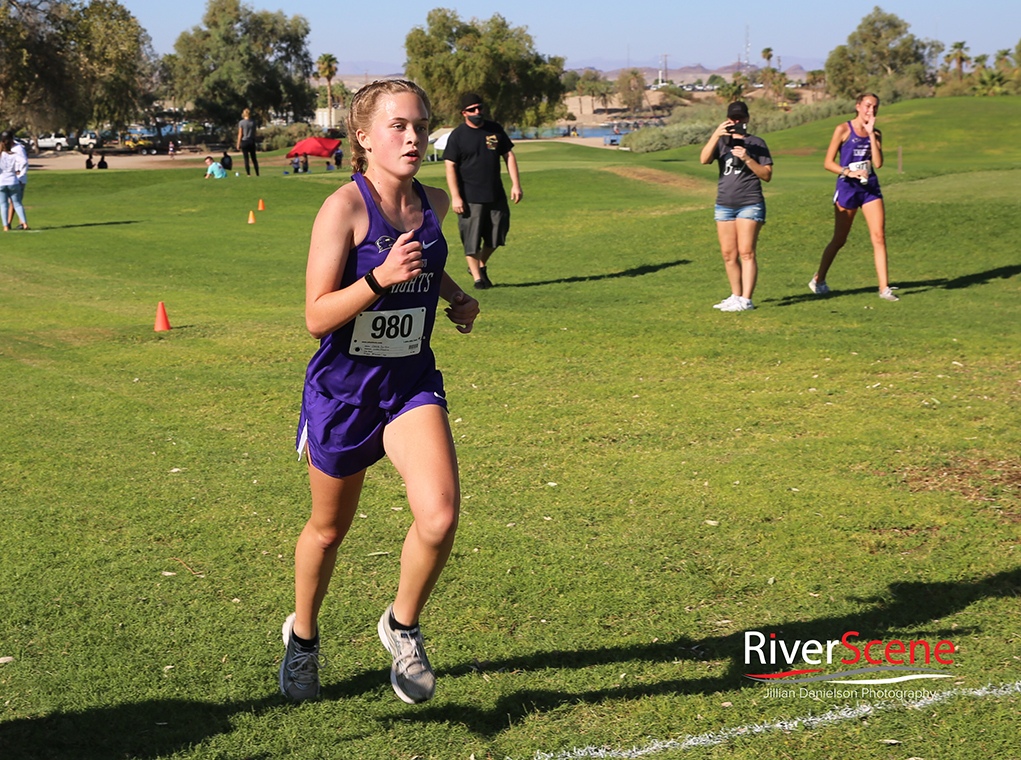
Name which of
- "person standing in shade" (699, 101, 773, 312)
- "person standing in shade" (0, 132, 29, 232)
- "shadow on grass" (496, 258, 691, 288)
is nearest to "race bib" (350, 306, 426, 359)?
"person standing in shade" (699, 101, 773, 312)

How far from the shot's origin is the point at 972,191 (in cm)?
2075

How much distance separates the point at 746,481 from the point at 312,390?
3.31 metres

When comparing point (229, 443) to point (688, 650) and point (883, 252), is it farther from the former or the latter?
point (883, 252)

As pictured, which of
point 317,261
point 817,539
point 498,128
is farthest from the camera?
point 498,128

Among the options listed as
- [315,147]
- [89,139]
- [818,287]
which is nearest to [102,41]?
[315,147]

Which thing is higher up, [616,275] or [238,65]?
[238,65]

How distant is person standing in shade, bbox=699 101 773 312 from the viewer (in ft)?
36.5

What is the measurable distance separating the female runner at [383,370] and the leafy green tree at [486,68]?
82.9 metres

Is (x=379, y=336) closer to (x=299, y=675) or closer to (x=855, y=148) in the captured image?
(x=299, y=675)

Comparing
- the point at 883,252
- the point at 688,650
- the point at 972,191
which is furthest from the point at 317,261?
the point at 972,191

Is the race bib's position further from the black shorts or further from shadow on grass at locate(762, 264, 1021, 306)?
the black shorts

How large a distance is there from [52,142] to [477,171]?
104 metres

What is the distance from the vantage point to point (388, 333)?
3436 millimetres

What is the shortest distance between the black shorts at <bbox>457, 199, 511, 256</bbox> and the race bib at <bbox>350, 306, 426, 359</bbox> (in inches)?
394
